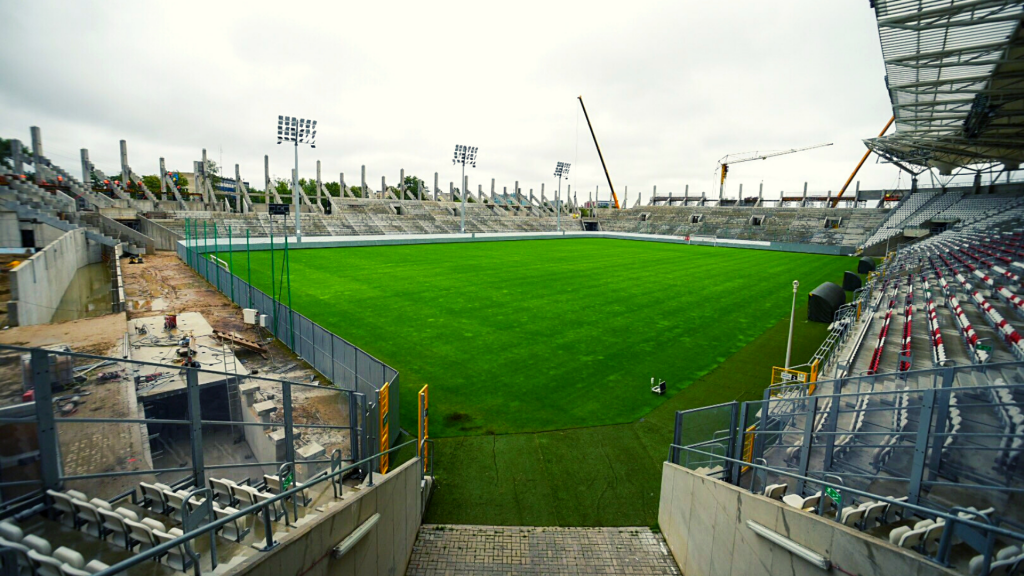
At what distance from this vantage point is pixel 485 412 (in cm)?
1087

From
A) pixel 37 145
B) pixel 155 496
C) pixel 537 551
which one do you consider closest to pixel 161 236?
pixel 37 145

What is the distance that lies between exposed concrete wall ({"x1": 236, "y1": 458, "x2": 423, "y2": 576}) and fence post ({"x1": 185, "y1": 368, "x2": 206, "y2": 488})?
50.6 inches

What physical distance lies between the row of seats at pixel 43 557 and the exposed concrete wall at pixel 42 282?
1571 centimetres

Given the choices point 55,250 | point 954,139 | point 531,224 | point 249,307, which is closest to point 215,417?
point 249,307

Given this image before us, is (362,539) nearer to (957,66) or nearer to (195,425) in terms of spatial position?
(195,425)

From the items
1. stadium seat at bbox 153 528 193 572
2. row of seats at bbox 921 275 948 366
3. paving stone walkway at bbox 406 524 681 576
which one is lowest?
paving stone walkway at bbox 406 524 681 576

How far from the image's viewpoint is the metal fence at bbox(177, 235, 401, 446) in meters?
9.27

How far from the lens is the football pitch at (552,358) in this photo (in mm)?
8391

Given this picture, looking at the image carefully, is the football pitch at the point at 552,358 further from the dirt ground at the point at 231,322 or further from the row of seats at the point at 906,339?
the row of seats at the point at 906,339

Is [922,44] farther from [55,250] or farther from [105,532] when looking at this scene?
[55,250]

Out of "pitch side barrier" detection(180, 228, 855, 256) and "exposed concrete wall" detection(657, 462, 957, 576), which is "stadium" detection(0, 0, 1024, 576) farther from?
"pitch side barrier" detection(180, 228, 855, 256)

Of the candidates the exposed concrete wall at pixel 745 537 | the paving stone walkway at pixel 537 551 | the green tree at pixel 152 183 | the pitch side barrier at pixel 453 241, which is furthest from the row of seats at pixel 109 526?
the green tree at pixel 152 183

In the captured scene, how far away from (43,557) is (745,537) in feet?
19.6

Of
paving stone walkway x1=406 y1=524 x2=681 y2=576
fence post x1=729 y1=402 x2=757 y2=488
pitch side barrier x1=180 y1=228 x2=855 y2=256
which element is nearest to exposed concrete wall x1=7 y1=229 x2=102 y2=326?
pitch side barrier x1=180 y1=228 x2=855 y2=256
